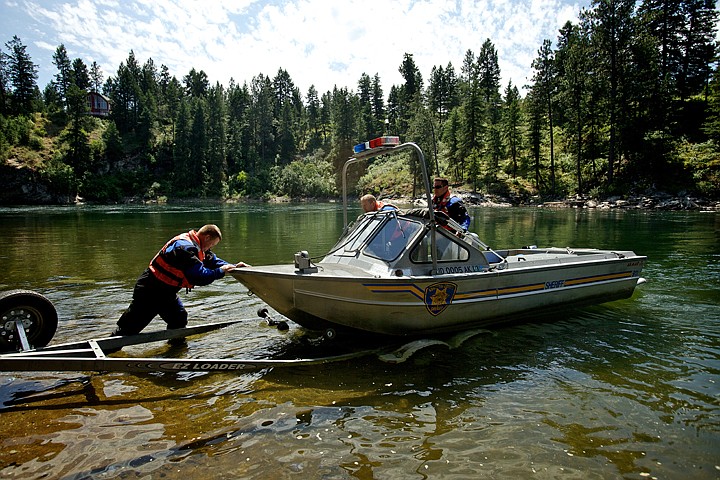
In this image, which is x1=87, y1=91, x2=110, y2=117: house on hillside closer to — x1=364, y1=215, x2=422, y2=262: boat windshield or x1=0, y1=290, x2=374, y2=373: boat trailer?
x1=0, y1=290, x2=374, y2=373: boat trailer

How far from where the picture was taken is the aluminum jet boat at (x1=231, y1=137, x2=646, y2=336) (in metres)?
6.01

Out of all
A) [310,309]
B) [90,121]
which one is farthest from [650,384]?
[90,121]

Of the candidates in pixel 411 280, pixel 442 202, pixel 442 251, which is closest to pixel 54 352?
pixel 411 280

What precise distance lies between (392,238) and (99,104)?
117803mm

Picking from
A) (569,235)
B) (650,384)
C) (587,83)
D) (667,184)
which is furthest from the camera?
(587,83)

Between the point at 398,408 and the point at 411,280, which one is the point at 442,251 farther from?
the point at 398,408

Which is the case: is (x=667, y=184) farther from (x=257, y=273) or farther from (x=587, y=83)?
(x=257, y=273)

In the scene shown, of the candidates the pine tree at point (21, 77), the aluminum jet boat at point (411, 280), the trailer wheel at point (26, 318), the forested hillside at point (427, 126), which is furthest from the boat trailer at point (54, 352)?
the pine tree at point (21, 77)

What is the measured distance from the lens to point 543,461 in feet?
12.9

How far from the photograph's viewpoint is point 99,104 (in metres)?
102

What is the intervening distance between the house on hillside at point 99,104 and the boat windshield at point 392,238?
115679 millimetres

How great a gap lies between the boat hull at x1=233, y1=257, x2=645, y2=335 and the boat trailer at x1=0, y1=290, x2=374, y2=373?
0.80m

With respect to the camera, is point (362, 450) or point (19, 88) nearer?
point (362, 450)

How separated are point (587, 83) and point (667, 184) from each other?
43.2 ft
